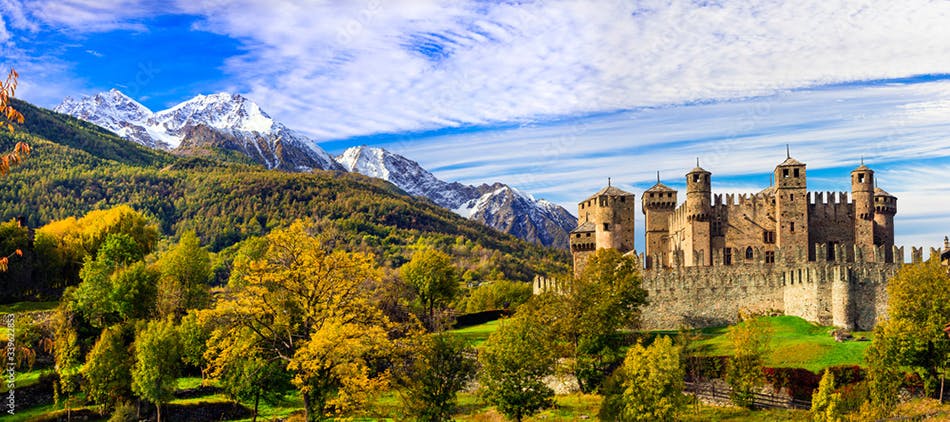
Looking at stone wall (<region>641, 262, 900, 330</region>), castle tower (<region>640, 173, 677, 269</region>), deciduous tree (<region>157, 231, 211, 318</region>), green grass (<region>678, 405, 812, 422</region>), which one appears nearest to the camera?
green grass (<region>678, 405, 812, 422</region>)

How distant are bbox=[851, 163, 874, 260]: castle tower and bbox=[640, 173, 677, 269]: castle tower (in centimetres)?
1851

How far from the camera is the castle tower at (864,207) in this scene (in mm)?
83562

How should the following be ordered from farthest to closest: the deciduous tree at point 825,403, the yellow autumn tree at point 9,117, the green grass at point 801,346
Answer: the green grass at point 801,346, the deciduous tree at point 825,403, the yellow autumn tree at point 9,117

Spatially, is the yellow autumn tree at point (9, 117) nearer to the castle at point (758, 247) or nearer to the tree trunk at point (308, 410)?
the tree trunk at point (308, 410)

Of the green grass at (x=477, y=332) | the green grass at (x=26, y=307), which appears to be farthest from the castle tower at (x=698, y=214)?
the green grass at (x=26, y=307)

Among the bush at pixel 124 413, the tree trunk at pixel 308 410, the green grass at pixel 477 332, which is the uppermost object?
the green grass at pixel 477 332

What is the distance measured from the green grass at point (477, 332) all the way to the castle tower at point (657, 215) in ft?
63.9

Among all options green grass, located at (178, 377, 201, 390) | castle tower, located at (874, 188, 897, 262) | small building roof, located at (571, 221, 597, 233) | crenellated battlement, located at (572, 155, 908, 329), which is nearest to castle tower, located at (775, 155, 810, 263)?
crenellated battlement, located at (572, 155, 908, 329)

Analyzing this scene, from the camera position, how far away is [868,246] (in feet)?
269

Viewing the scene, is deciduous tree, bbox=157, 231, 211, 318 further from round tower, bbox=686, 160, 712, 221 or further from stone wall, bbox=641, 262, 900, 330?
round tower, bbox=686, 160, 712, 221

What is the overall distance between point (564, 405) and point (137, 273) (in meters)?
41.9

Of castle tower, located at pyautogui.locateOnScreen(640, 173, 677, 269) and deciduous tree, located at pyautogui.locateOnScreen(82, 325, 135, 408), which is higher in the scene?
castle tower, located at pyautogui.locateOnScreen(640, 173, 677, 269)

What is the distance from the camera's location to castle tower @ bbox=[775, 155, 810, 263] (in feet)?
270

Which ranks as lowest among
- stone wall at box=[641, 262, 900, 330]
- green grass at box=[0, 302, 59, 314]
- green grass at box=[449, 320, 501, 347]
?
green grass at box=[449, 320, 501, 347]
